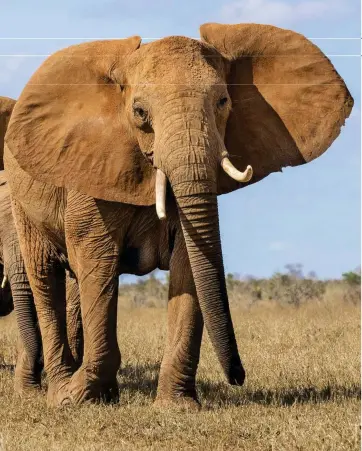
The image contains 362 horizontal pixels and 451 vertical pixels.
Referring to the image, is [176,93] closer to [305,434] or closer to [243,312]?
[305,434]

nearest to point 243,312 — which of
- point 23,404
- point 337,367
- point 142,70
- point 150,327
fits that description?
point 150,327

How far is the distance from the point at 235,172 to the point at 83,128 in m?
1.67

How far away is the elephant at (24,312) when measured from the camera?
469 inches

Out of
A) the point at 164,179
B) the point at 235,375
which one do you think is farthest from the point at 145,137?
the point at 235,375

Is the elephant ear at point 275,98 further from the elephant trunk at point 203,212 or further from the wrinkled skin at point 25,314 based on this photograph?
the wrinkled skin at point 25,314

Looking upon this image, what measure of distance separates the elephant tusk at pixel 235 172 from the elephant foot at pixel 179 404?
186 cm

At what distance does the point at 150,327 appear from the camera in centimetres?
1748

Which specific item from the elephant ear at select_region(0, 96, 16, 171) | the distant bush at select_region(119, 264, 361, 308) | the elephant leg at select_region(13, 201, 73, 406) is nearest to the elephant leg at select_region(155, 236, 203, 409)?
the elephant leg at select_region(13, 201, 73, 406)

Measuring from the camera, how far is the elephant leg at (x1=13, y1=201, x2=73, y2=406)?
10992 mm

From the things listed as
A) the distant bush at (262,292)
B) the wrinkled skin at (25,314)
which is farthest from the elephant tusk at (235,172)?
the distant bush at (262,292)

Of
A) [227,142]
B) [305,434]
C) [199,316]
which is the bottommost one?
[305,434]

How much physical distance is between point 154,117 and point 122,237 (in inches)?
46.0

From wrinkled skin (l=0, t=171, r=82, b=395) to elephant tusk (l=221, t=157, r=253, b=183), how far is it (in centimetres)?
352

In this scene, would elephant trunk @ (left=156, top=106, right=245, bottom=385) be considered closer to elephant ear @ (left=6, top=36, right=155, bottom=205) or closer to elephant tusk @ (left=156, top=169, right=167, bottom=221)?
elephant tusk @ (left=156, top=169, right=167, bottom=221)
